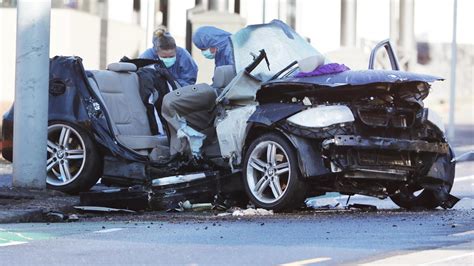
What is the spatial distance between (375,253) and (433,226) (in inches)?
80.4

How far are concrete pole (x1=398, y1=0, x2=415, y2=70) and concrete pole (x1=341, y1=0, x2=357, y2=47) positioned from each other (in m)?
2.45

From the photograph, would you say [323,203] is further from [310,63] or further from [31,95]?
[31,95]

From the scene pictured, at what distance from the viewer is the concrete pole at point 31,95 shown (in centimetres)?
1321

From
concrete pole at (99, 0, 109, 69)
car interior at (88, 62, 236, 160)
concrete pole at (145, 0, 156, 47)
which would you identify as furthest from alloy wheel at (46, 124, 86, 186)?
concrete pole at (145, 0, 156, 47)

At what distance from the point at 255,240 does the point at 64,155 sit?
4.33 meters

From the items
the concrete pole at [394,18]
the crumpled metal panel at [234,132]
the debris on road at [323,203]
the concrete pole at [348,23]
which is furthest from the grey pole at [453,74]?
the crumpled metal panel at [234,132]

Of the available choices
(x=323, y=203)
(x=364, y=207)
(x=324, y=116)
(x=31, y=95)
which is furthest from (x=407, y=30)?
(x=324, y=116)

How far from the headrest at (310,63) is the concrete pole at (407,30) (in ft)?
78.5

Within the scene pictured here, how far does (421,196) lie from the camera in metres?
12.5

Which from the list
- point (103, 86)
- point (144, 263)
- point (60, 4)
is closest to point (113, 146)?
point (103, 86)

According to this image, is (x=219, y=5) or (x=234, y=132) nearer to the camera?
(x=234, y=132)

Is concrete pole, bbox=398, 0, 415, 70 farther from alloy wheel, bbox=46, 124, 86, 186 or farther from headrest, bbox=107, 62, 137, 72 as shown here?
alloy wheel, bbox=46, 124, 86, 186

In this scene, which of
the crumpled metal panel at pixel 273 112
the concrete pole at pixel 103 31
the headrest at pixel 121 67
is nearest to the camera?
the crumpled metal panel at pixel 273 112

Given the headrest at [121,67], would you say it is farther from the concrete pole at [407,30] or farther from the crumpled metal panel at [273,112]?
the concrete pole at [407,30]
